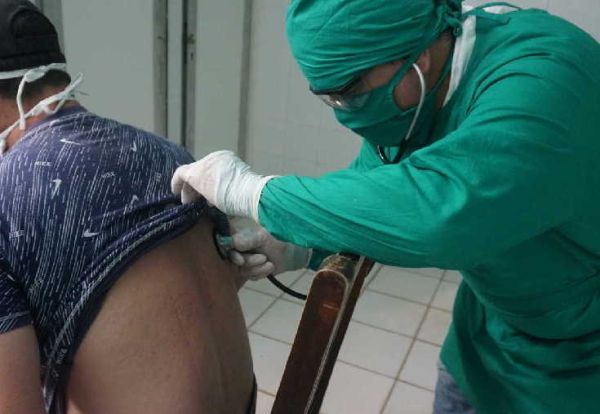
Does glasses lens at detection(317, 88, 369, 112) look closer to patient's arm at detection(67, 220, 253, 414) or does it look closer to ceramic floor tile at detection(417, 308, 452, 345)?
patient's arm at detection(67, 220, 253, 414)

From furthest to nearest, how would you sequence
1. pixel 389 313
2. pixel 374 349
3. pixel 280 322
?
pixel 389 313, pixel 280 322, pixel 374 349

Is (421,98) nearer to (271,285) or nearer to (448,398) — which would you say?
(448,398)

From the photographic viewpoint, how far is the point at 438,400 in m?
1.33

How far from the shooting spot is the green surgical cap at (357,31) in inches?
33.3

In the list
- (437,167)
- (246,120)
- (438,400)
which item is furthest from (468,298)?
(246,120)

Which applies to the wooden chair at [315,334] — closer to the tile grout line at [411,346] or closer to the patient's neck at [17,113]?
the patient's neck at [17,113]

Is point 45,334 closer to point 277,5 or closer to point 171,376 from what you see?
point 171,376

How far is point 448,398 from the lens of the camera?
1.30 m

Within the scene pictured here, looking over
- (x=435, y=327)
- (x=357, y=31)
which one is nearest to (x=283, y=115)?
(x=435, y=327)

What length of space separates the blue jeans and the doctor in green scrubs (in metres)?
0.08

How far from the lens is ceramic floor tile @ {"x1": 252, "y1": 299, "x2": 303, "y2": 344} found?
8.00 ft

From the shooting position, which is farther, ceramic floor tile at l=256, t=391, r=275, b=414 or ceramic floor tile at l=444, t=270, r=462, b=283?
ceramic floor tile at l=444, t=270, r=462, b=283

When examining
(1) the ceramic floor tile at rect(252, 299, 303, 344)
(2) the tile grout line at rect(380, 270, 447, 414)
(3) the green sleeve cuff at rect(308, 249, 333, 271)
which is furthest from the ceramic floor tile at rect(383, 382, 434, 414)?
(3) the green sleeve cuff at rect(308, 249, 333, 271)

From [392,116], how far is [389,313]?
187 cm
